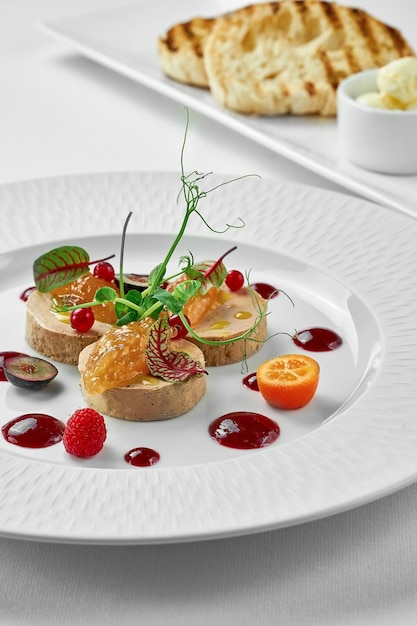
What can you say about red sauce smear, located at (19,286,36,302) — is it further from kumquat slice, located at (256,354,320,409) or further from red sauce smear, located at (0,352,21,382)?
kumquat slice, located at (256,354,320,409)

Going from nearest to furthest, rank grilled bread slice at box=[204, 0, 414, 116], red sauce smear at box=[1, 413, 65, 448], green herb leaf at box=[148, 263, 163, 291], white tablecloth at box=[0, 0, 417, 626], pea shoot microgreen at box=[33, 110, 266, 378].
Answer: white tablecloth at box=[0, 0, 417, 626], red sauce smear at box=[1, 413, 65, 448], pea shoot microgreen at box=[33, 110, 266, 378], green herb leaf at box=[148, 263, 163, 291], grilled bread slice at box=[204, 0, 414, 116]

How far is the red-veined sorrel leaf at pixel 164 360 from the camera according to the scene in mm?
2768

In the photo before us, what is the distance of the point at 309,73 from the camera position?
460cm

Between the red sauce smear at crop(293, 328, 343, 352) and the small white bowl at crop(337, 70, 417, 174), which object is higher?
the small white bowl at crop(337, 70, 417, 174)

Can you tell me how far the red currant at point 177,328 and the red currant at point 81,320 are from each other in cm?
25

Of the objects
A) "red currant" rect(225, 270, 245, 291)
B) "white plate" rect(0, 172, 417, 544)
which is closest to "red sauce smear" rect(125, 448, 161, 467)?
"white plate" rect(0, 172, 417, 544)

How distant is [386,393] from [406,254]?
0.85 metres

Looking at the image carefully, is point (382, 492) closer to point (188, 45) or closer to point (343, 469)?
point (343, 469)

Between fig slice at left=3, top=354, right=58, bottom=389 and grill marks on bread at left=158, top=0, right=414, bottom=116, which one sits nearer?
fig slice at left=3, top=354, right=58, bottom=389

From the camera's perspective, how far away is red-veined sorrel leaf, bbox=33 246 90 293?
3.06 metres

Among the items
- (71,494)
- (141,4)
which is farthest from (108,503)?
(141,4)

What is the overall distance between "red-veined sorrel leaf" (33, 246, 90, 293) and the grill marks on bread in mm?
1754

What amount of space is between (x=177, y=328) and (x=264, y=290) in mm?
594

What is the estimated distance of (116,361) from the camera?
278 centimetres
